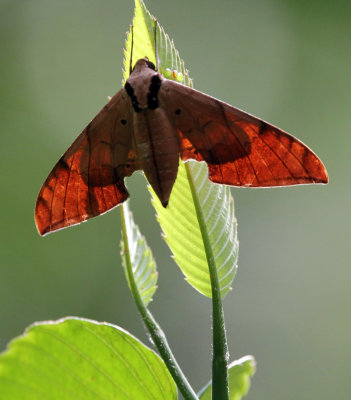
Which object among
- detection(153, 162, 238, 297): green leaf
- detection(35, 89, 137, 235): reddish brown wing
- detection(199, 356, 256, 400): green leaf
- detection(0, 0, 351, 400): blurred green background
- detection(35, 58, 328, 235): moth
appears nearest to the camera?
detection(153, 162, 238, 297): green leaf

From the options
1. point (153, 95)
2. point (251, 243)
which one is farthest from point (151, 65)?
point (251, 243)

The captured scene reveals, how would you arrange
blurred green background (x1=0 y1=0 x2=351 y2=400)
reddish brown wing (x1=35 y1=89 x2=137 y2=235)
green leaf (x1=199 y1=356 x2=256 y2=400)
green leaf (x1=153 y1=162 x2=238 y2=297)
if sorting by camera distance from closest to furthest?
1. green leaf (x1=153 y1=162 x2=238 y2=297)
2. green leaf (x1=199 y1=356 x2=256 y2=400)
3. reddish brown wing (x1=35 y1=89 x2=137 y2=235)
4. blurred green background (x1=0 y1=0 x2=351 y2=400)

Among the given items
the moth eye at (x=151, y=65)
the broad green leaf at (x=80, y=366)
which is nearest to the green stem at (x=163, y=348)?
the broad green leaf at (x=80, y=366)

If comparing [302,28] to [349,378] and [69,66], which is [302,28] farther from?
[349,378]

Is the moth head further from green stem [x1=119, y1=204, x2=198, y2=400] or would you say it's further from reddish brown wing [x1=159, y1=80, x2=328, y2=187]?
green stem [x1=119, y1=204, x2=198, y2=400]

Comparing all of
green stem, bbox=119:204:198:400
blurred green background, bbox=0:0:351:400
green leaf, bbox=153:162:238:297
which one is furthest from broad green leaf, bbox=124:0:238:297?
blurred green background, bbox=0:0:351:400
